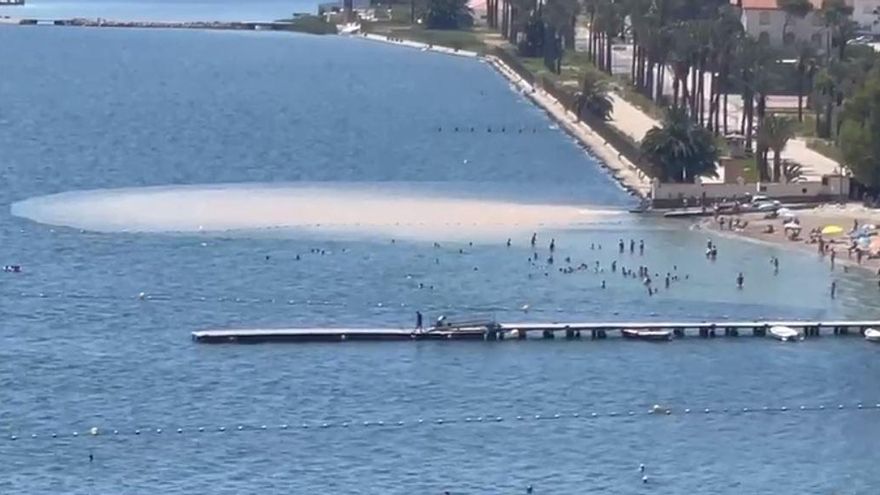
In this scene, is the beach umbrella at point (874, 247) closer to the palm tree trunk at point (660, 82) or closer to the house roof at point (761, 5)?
the palm tree trunk at point (660, 82)

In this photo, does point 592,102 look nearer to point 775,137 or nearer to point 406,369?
point 775,137

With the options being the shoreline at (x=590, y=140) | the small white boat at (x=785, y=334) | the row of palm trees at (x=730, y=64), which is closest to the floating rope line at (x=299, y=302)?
the small white boat at (x=785, y=334)

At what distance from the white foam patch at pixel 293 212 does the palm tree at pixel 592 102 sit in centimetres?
2852

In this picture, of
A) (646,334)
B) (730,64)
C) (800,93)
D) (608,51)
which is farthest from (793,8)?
(646,334)

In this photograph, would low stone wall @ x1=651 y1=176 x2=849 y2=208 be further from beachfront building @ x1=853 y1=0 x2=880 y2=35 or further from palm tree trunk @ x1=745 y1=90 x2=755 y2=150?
beachfront building @ x1=853 y1=0 x2=880 y2=35

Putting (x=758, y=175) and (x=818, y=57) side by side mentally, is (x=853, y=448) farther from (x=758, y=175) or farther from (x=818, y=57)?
(x=818, y=57)

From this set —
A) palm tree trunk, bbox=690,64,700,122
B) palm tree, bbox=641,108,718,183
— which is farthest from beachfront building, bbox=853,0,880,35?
palm tree, bbox=641,108,718,183

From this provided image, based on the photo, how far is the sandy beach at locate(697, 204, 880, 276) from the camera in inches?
3644

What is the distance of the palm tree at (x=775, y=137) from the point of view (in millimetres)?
109250

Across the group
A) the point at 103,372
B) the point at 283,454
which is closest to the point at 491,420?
the point at 283,454

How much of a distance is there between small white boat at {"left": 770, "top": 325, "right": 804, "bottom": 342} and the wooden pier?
247mm

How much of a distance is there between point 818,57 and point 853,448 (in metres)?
83.5

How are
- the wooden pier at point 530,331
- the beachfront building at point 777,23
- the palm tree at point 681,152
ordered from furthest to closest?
1. the beachfront building at point 777,23
2. the palm tree at point 681,152
3. the wooden pier at point 530,331

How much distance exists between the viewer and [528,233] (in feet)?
326
